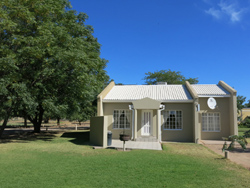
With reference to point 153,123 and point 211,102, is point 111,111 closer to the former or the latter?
point 153,123

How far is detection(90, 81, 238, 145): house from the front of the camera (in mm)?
17859

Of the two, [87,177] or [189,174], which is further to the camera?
[189,174]

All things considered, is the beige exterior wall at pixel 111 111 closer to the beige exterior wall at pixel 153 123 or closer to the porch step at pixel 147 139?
the beige exterior wall at pixel 153 123

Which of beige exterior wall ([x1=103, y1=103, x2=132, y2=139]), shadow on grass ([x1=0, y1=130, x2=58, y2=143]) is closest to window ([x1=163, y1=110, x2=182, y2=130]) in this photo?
beige exterior wall ([x1=103, y1=103, x2=132, y2=139])

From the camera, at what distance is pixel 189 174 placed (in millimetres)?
7312

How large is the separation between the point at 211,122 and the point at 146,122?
589 centimetres

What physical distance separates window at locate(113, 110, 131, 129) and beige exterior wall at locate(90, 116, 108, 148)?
3.49m

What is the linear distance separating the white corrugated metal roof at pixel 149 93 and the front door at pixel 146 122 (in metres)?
1.55

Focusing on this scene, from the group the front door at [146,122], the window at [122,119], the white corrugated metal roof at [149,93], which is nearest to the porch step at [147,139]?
the front door at [146,122]

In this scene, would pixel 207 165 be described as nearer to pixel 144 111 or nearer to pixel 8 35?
pixel 144 111

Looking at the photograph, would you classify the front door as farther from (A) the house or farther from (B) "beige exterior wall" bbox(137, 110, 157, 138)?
(B) "beige exterior wall" bbox(137, 110, 157, 138)

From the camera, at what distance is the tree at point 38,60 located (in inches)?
549

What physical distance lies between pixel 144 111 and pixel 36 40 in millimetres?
10232

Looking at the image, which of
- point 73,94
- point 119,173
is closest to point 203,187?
point 119,173
